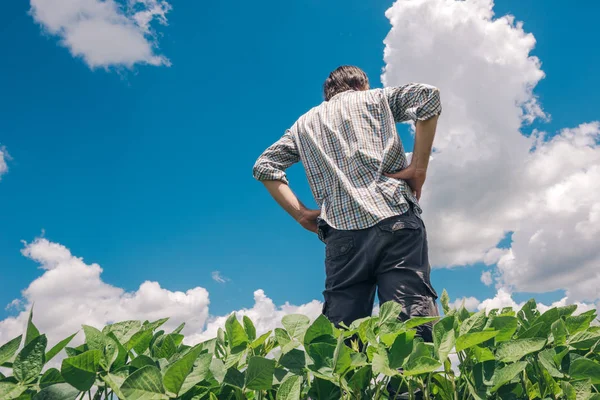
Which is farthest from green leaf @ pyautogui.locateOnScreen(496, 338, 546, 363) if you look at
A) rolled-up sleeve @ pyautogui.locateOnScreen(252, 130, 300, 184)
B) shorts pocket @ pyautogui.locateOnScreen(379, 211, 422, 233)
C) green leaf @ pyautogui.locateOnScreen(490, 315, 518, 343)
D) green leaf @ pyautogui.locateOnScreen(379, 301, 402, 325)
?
rolled-up sleeve @ pyautogui.locateOnScreen(252, 130, 300, 184)

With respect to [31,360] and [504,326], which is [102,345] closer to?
[31,360]

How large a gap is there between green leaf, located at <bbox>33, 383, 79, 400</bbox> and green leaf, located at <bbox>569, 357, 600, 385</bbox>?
117cm

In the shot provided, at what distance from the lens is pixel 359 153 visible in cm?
270

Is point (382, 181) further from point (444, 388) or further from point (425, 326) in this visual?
point (444, 388)

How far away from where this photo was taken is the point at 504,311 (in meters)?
1.89

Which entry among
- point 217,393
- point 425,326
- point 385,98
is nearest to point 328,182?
point 385,98

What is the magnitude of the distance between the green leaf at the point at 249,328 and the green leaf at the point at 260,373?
0.84 feet

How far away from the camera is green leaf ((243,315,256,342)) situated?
127 centimetres

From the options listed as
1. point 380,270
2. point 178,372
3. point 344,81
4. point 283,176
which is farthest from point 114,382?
point 344,81

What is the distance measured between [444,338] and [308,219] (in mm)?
1870

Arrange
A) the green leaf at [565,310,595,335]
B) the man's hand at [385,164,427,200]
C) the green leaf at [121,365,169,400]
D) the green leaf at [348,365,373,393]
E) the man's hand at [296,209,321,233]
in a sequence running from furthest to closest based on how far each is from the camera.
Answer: the man's hand at [296,209,321,233], the man's hand at [385,164,427,200], the green leaf at [565,310,595,335], the green leaf at [348,365,373,393], the green leaf at [121,365,169,400]

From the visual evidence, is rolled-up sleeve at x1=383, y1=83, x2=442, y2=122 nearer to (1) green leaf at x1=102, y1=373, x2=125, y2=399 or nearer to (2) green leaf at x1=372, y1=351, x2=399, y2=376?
(2) green leaf at x1=372, y1=351, x2=399, y2=376

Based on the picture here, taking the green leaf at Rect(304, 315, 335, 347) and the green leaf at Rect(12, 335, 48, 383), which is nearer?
the green leaf at Rect(12, 335, 48, 383)

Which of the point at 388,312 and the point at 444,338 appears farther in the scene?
the point at 388,312
